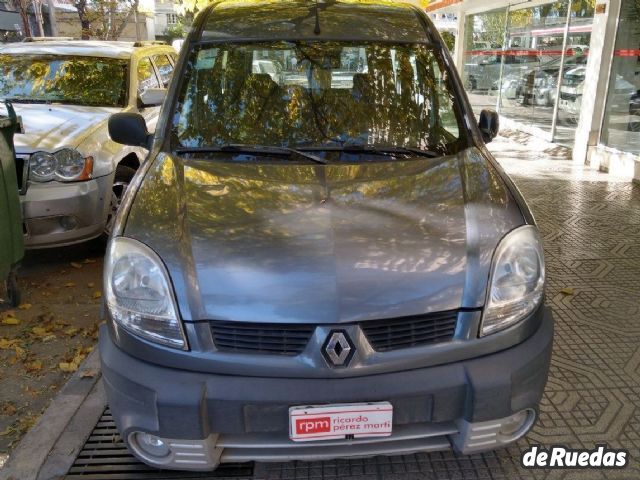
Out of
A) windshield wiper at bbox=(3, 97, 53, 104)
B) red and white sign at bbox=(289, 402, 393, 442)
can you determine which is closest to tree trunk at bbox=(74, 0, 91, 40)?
windshield wiper at bbox=(3, 97, 53, 104)

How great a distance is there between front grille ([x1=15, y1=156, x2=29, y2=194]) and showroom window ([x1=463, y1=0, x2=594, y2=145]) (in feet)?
A: 27.9

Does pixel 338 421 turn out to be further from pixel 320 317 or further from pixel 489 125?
pixel 489 125

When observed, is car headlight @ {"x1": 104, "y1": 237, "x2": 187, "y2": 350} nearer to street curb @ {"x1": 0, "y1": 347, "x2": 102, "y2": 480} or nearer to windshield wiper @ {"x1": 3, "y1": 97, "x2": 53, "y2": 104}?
street curb @ {"x1": 0, "y1": 347, "x2": 102, "y2": 480}

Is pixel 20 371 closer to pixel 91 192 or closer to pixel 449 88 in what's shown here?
pixel 91 192

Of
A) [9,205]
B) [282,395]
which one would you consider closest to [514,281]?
[282,395]

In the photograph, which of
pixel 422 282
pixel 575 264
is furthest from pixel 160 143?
pixel 575 264

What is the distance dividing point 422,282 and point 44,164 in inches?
139

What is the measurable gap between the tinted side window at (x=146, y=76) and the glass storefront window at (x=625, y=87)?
6376mm

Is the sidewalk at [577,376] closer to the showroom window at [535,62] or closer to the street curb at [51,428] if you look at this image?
the street curb at [51,428]

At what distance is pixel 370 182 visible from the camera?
255cm

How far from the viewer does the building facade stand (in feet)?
26.1

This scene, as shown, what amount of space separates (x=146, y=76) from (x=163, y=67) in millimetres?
800

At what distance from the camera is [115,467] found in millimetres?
2605

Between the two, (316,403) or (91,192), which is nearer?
(316,403)
